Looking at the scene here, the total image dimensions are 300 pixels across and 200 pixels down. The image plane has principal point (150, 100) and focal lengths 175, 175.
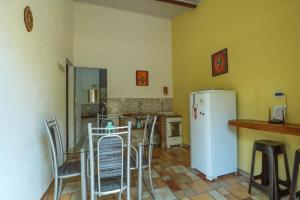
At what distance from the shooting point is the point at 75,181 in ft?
8.59

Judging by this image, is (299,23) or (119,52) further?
(119,52)

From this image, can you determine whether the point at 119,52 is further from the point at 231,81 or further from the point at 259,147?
the point at 259,147

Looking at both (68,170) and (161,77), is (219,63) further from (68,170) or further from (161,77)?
(68,170)

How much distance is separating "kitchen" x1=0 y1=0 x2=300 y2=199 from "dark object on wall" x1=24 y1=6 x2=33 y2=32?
0.23 feet

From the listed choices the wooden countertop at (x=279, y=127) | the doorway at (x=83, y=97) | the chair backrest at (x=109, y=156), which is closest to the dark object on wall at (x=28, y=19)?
Result: the chair backrest at (x=109, y=156)

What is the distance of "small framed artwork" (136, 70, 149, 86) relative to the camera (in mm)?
4909

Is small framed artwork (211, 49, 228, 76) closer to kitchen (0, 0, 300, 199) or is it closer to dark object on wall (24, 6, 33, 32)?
kitchen (0, 0, 300, 199)

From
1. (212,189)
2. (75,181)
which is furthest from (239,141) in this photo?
(75,181)

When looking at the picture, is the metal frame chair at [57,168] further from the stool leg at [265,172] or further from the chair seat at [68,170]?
the stool leg at [265,172]

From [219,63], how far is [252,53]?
72 centimetres

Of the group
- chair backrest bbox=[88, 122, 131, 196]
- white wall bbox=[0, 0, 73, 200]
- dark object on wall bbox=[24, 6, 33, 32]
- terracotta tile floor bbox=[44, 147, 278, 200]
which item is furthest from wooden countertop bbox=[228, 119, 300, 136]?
dark object on wall bbox=[24, 6, 33, 32]

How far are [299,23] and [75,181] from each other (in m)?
3.58

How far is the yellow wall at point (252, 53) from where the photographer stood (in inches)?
82.7

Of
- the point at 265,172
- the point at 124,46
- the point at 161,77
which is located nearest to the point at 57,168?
the point at 265,172
